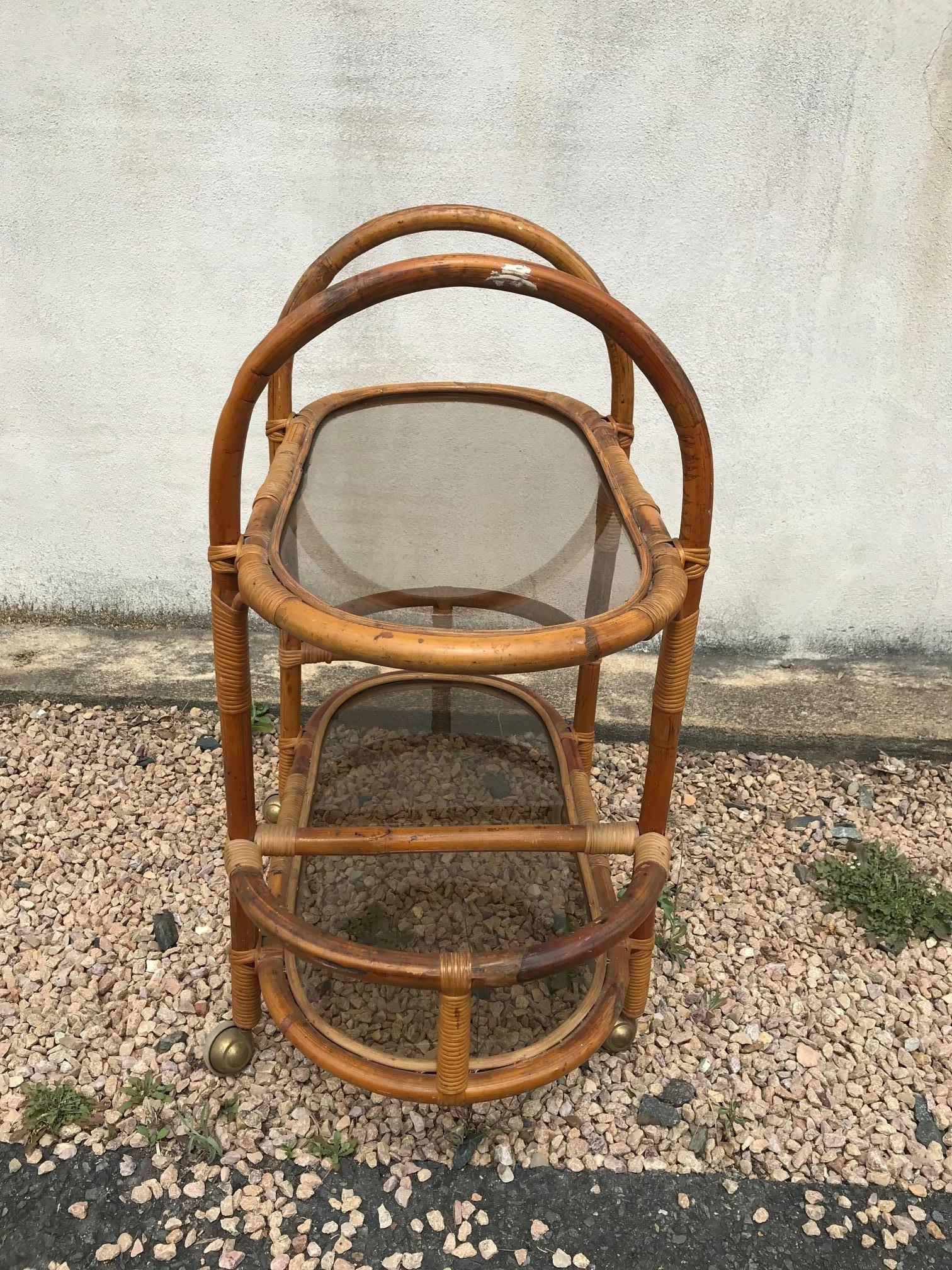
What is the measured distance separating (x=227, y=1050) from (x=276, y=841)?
1.42 ft

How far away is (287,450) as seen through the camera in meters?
1.57

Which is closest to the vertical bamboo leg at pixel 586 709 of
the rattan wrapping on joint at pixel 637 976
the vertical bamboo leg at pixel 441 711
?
the vertical bamboo leg at pixel 441 711

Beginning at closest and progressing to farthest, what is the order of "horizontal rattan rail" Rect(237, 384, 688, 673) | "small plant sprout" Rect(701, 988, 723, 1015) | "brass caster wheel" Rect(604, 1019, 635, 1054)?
1. "horizontal rattan rail" Rect(237, 384, 688, 673)
2. "brass caster wheel" Rect(604, 1019, 635, 1054)
3. "small plant sprout" Rect(701, 988, 723, 1015)

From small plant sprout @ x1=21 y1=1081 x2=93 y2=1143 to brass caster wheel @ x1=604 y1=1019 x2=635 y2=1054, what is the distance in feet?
2.86

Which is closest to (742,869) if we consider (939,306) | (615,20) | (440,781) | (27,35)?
(440,781)

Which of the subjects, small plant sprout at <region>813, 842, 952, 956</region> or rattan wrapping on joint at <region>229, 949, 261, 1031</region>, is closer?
rattan wrapping on joint at <region>229, 949, 261, 1031</region>

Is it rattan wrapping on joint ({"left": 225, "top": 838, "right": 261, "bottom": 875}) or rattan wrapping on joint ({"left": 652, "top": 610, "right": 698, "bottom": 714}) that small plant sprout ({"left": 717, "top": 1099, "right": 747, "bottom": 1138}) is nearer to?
rattan wrapping on joint ({"left": 652, "top": 610, "right": 698, "bottom": 714})

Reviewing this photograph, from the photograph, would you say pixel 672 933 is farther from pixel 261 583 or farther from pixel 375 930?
pixel 261 583

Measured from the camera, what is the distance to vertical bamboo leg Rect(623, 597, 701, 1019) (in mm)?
1382

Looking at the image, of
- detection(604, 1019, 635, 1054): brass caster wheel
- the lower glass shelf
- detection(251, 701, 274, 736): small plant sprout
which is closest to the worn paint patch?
the lower glass shelf

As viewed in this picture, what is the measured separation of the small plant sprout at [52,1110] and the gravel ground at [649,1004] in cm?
3

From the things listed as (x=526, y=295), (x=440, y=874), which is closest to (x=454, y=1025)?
(x=440, y=874)

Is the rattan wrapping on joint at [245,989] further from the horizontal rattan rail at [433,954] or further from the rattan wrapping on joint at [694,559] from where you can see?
the rattan wrapping on joint at [694,559]

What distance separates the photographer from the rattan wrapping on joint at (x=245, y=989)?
1.57m
